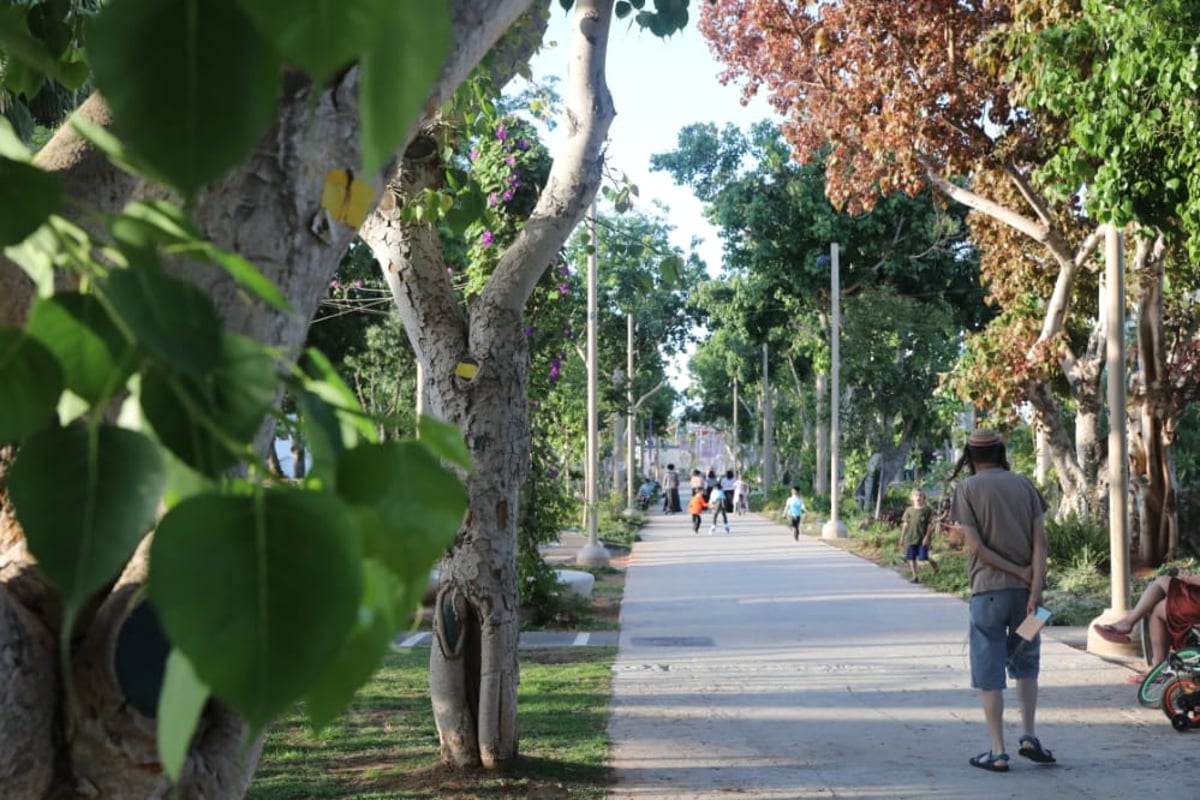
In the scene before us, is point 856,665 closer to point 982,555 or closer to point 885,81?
point 982,555

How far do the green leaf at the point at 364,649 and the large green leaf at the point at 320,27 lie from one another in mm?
245

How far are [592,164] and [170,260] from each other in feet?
20.8

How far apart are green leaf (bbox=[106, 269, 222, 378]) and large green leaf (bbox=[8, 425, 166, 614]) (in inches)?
2.5

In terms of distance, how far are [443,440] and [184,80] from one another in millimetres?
317

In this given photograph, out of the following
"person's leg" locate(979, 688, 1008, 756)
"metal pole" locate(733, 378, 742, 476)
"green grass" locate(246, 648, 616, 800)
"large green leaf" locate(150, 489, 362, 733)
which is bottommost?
"green grass" locate(246, 648, 616, 800)

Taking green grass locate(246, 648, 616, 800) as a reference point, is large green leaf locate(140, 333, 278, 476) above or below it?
above

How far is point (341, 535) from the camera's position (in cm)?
65

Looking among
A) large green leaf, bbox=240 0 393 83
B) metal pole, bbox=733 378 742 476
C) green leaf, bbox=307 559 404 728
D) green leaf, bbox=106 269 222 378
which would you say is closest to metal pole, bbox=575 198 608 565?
green leaf, bbox=307 559 404 728

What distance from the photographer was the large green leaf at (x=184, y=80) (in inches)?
23.7

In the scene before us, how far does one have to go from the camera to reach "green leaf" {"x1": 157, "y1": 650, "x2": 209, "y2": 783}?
67 centimetres

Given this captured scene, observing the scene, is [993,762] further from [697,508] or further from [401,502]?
[697,508]

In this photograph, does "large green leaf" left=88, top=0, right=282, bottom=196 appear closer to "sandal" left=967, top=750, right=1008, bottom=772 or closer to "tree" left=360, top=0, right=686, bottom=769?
"tree" left=360, top=0, right=686, bottom=769

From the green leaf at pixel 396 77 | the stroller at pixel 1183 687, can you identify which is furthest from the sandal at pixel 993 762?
the green leaf at pixel 396 77

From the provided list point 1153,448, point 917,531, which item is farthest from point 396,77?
point 917,531
